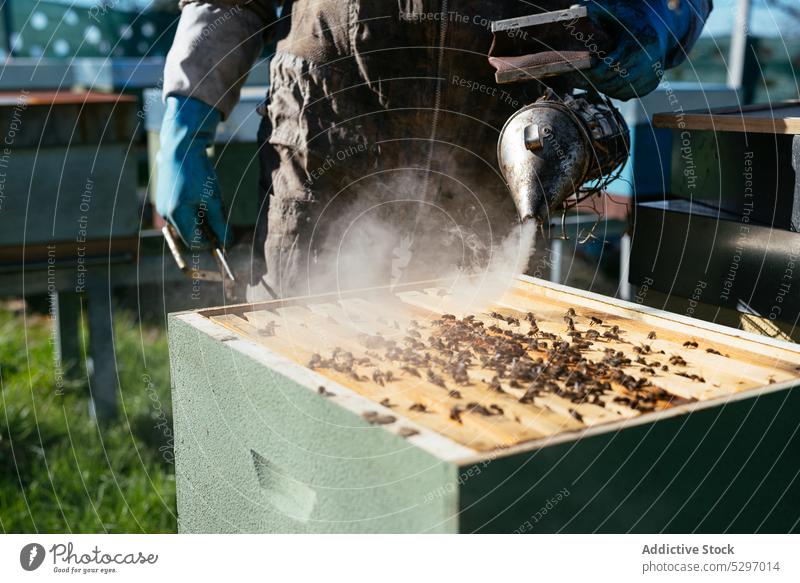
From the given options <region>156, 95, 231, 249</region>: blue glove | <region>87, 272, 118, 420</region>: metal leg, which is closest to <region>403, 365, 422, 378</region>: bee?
<region>156, 95, 231, 249</region>: blue glove

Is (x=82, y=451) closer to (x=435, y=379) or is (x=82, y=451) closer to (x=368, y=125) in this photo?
(x=368, y=125)

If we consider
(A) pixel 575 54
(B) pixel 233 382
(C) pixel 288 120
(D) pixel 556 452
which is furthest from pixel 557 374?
(C) pixel 288 120

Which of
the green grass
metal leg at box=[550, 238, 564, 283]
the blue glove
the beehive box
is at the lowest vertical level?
the green grass

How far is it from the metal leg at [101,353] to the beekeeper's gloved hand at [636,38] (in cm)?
242

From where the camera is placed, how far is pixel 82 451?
3.49 metres

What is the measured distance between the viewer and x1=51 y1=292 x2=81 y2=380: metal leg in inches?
152

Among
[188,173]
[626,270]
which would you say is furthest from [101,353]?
[626,270]

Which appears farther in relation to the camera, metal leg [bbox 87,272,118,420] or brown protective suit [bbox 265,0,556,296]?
metal leg [bbox 87,272,118,420]

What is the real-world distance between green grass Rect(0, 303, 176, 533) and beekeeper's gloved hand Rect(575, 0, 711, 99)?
209 cm

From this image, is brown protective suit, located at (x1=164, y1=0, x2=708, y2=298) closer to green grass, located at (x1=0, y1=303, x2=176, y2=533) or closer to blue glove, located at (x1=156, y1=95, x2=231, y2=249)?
blue glove, located at (x1=156, y1=95, x2=231, y2=249)

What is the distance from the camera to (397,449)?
1030 millimetres

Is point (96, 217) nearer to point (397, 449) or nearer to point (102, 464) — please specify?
point (102, 464)

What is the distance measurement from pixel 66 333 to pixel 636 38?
313cm

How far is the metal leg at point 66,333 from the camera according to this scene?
12.6 feet
